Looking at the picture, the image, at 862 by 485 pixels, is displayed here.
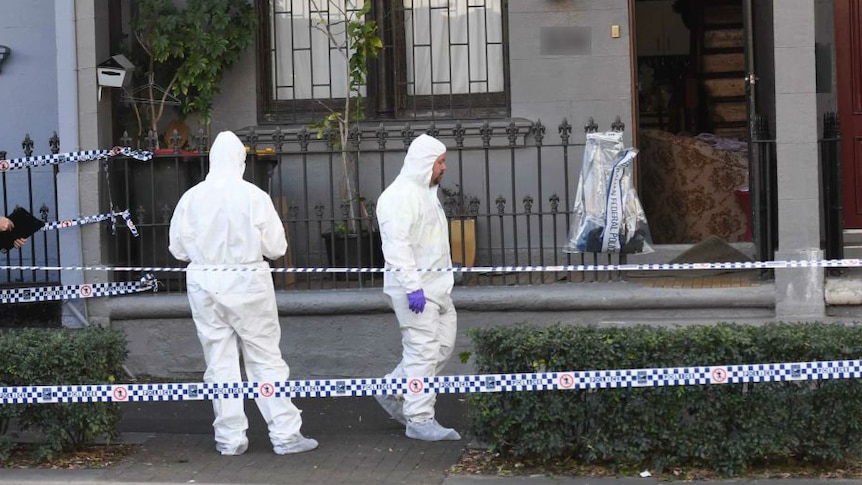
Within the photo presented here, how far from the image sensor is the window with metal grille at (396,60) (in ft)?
34.6

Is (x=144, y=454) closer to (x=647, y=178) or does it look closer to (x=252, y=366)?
(x=252, y=366)

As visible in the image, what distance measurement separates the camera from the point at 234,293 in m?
7.32

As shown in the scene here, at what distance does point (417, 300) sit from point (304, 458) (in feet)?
3.79

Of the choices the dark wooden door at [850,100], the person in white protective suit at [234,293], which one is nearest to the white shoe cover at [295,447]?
the person in white protective suit at [234,293]

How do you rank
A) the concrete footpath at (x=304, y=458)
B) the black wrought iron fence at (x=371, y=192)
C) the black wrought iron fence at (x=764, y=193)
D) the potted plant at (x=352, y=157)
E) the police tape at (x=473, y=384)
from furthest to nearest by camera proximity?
1. the potted plant at (x=352, y=157)
2. the black wrought iron fence at (x=371, y=192)
3. the black wrought iron fence at (x=764, y=193)
4. the concrete footpath at (x=304, y=458)
5. the police tape at (x=473, y=384)

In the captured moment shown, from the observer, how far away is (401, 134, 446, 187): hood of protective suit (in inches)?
303

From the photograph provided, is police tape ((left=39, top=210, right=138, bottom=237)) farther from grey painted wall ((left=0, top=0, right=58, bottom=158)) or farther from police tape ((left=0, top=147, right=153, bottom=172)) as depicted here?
grey painted wall ((left=0, top=0, right=58, bottom=158))

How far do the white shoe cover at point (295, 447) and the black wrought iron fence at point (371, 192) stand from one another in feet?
7.55

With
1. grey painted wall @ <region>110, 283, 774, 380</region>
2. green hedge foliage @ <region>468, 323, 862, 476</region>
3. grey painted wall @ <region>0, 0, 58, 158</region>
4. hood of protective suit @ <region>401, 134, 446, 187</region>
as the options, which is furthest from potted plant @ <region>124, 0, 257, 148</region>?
green hedge foliage @ <region>468, 323, 862, 476</region>

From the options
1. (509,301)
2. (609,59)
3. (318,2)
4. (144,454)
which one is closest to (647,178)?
(609,59)

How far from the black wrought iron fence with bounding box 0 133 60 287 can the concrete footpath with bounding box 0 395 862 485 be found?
2.08 meters

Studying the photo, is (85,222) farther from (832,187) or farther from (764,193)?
(832,187)

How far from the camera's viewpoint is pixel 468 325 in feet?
30.6

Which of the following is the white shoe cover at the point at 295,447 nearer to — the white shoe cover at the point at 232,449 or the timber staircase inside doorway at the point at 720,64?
the white shoe cover at the point at 232,449
